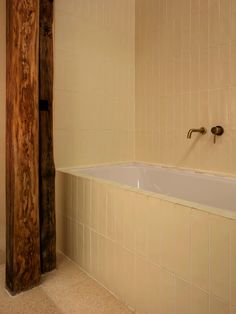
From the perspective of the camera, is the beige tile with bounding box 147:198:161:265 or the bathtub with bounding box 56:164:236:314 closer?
the bathtub with bounding box 56:164:236:314

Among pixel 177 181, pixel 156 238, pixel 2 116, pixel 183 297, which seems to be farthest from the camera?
pixel 177 181

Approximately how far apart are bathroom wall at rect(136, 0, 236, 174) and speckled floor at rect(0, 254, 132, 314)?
1149mm

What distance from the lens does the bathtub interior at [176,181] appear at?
1.68 m

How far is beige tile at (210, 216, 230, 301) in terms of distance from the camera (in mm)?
903

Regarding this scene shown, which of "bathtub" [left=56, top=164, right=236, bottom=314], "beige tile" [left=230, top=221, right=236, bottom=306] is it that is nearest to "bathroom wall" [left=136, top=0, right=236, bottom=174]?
"bathtub" [left=56, top=164, right=236, bottom=314]

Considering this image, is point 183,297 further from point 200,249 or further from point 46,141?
A: point 46,141

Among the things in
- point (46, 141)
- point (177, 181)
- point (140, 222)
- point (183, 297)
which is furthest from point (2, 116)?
point (183, 297)

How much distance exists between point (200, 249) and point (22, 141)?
104 centimetres

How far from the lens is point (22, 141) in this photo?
139cm

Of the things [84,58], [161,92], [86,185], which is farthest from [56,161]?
[161,92]

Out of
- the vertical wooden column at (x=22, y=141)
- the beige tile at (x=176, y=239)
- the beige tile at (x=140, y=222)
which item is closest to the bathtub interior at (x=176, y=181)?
the vertical wooden column at (x=22, y=141)

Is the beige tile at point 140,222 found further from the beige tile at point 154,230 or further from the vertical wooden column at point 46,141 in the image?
the vertical wooden column at point 46,141

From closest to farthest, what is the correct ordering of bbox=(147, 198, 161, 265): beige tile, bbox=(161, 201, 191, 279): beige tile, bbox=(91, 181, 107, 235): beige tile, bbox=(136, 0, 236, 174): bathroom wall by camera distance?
bbox=(161, 201, 191, 279): beige tile < bbox=(147, 198, 161, 265): beige tile < bbox=(91, 181, 107, 235): beige tile < bbox=(136, 0, 236, 174): bathroom wall

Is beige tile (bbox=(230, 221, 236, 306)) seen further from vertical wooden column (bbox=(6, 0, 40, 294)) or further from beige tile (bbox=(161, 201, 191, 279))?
vertical wooden column (bbox=(6, 0, 40, 294))
